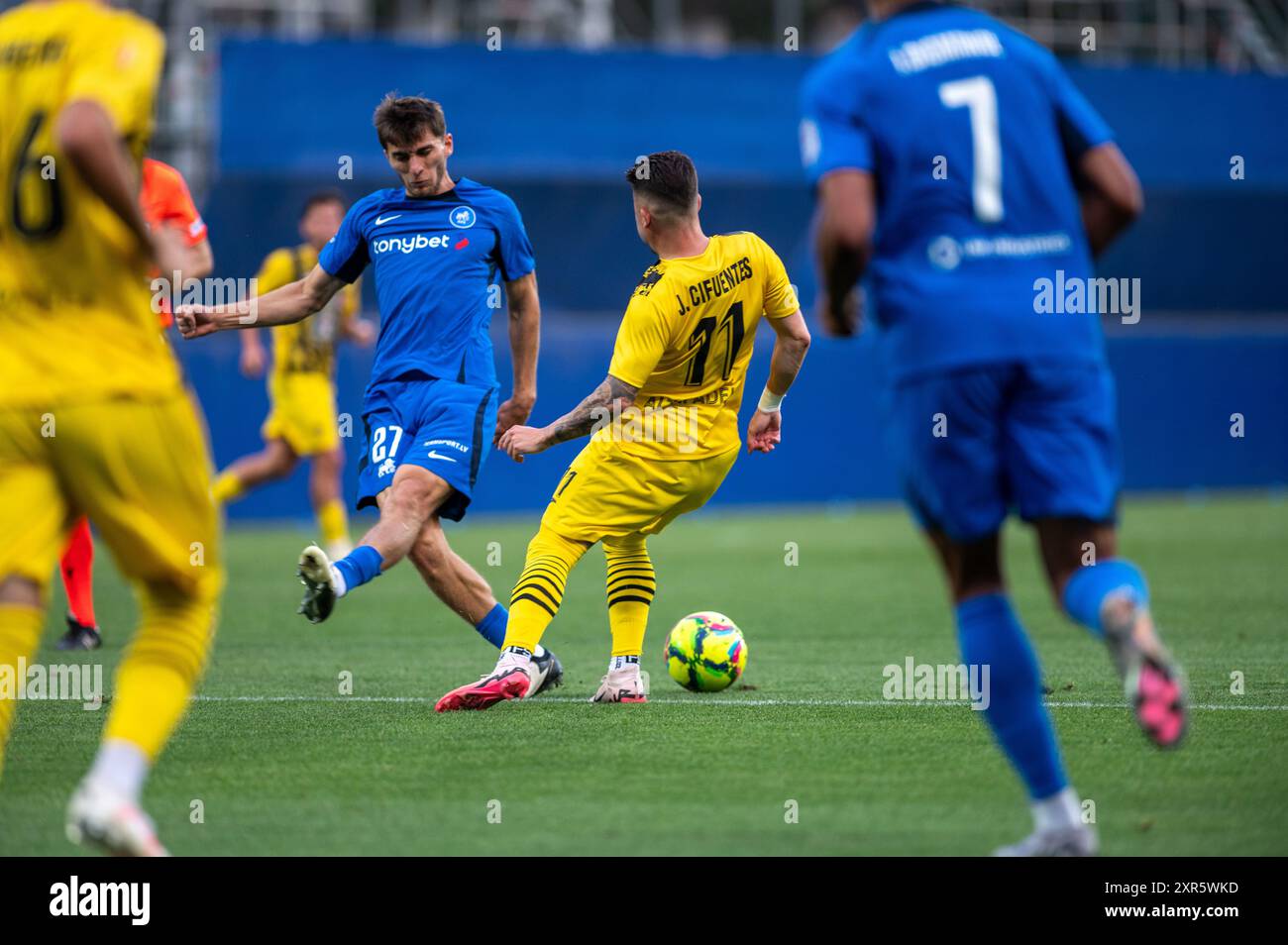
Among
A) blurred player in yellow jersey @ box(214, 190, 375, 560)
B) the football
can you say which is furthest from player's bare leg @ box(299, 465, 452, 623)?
blurred player in yellow jersey @ box(214, 190, 375, 560)

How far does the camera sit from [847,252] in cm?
423

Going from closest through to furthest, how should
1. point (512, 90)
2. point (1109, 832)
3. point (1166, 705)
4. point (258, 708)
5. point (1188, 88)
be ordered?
point (1166, 705) → point (1109, 832) → point (258, 708) → point (512, 90) → point (1188, 88)

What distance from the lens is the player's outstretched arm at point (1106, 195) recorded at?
4.48 metres

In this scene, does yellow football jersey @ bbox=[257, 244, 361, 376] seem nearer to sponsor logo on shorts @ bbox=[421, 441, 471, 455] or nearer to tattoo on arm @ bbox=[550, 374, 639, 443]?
sponsor logo on shorts @ bbox=[421, 441, 471, 455]

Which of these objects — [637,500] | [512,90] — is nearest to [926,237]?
[637,500]

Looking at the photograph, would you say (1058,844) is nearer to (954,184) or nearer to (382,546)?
(954,184)

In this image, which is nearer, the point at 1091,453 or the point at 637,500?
the point at 1091,453

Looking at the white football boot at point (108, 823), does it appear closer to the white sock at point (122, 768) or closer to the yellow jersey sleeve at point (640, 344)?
the white sock at point (122, 768)

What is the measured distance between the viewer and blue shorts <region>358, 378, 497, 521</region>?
7176 mm

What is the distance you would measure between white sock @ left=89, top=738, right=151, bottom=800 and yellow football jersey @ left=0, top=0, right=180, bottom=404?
33.3 inches

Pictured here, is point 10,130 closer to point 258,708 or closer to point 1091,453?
point 1091,453

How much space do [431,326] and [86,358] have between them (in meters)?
3.33

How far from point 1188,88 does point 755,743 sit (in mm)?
18981

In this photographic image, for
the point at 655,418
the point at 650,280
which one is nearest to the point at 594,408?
the point at 655,418
